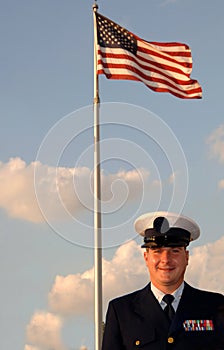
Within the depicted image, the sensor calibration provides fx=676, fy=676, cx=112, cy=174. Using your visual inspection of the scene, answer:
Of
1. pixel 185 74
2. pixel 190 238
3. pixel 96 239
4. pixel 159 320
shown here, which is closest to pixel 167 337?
pixel 159 320

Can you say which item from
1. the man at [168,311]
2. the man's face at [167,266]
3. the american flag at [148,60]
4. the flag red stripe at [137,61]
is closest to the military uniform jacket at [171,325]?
the man at [168,311]

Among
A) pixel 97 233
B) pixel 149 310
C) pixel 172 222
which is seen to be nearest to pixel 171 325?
pixel 149 310

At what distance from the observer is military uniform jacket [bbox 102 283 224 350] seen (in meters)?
5.34

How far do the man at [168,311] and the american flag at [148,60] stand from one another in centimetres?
962

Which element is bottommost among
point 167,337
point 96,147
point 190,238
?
point 167,337

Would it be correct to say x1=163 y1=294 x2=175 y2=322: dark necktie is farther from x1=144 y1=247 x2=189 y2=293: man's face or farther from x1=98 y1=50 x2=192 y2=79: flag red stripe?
x1=98 y1=50 x2=192 y2=79: flag red stripe

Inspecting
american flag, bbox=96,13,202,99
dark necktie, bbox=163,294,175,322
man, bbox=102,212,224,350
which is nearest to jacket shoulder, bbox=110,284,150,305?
man, bbox=102,212,224,350

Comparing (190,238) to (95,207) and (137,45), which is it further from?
(137,45)

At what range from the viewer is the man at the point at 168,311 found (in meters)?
5.25

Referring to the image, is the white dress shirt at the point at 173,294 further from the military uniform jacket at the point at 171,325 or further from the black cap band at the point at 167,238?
the black cap band at the point at 167,238

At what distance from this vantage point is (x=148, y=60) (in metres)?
15.3

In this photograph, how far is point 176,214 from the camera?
226 inches

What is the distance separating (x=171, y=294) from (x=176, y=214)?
73 centimetres

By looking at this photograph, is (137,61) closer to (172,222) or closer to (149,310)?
(172,222)
